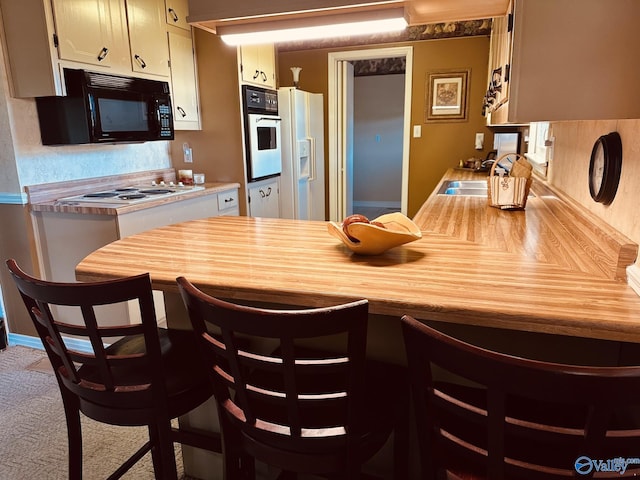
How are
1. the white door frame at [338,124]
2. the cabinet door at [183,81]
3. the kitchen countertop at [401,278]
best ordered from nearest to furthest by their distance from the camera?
the kitchen countertop at [401,278]
the cabinet door at [183,81]
the white door frame at [338,124]

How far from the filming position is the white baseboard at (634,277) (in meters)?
1.07

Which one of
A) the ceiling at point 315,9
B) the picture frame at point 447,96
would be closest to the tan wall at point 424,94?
the picture frame at point 447,96

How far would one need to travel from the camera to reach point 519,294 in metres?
1.04

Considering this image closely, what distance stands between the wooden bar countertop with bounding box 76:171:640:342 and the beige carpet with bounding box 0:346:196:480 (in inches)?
37.8

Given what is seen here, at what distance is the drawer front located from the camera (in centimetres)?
368

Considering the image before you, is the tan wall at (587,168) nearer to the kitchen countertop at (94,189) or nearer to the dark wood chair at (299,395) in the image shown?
the dark wood chair at (299,395)

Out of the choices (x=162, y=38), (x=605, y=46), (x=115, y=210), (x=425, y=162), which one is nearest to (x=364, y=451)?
(x=605, y=46)

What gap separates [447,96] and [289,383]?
15.1 feet

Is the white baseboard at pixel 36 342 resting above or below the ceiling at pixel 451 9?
below

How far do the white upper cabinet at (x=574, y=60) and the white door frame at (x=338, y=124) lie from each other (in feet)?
12.7

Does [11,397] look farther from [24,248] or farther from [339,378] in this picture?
[339,378]

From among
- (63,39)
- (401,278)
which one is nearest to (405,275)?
(401,278)

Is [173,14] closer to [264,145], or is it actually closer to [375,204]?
[264,145]

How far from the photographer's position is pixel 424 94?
193 inches
